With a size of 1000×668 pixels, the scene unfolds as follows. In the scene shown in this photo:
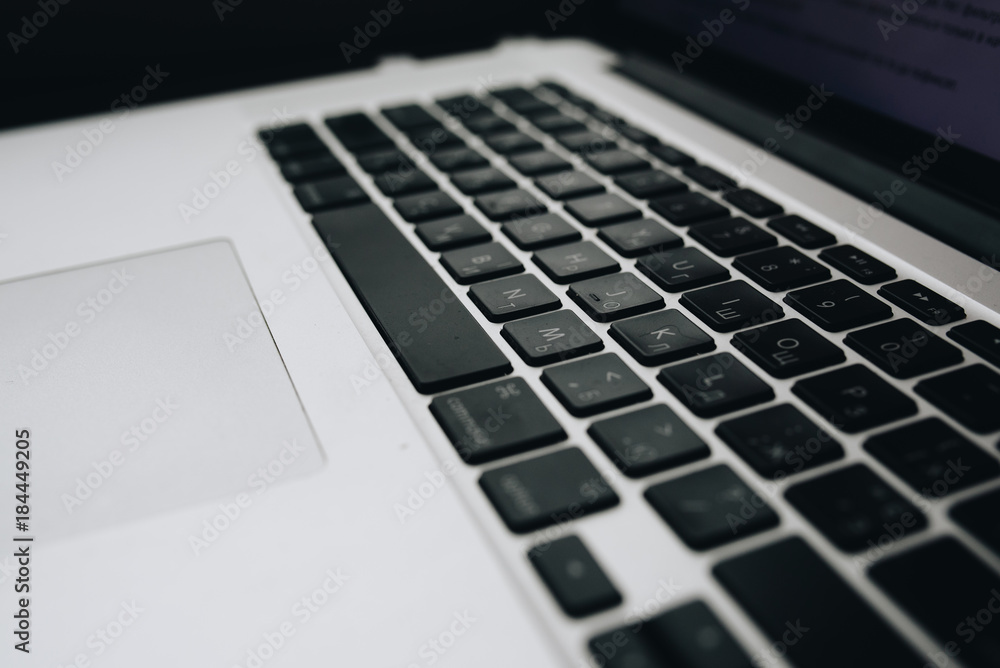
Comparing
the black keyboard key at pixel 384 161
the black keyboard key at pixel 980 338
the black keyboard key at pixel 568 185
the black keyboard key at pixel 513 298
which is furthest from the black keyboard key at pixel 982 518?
the black keyboard key at pixel 384 161

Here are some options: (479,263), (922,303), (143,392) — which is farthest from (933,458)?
(143,392)

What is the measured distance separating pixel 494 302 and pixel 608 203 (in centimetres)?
15

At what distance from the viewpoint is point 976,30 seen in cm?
46

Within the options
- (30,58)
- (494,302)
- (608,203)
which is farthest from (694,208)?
(30,58)

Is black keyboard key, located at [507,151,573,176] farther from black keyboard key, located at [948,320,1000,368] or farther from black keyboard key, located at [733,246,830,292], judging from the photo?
black keyboard key, located at [948,320,1000,368]

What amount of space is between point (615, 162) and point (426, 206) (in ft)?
0.52

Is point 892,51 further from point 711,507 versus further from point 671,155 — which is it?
point 711,507

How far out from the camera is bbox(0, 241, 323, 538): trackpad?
12.5 inches

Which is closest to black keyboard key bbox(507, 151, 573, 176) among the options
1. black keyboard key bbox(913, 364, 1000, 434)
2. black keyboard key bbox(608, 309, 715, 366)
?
black keyboard key bbox(608, 309, 715, 366)

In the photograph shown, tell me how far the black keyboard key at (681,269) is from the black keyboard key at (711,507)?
0.49ft

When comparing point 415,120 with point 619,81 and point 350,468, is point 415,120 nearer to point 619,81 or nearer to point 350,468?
point 619,81

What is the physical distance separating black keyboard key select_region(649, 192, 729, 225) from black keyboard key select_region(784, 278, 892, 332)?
11 centimetres

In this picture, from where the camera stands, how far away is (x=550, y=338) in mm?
385

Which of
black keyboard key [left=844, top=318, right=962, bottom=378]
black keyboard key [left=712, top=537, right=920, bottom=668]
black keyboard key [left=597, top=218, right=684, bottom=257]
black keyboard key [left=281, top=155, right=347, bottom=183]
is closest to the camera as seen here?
black keyboard key [left=712, top=537, right=920, bottom=668]
